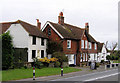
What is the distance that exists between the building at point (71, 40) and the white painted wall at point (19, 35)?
6.18m

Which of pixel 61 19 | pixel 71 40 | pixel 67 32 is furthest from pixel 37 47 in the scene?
pixel 61 19

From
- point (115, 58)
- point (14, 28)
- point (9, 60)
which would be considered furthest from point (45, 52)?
point (115, 58)

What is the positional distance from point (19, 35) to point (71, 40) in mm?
9761

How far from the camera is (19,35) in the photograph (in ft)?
91.9

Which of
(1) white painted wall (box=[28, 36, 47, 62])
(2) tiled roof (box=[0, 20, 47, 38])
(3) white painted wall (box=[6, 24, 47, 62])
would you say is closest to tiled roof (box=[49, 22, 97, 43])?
(2) tiled roof (box=[0, 20, 47, 38])

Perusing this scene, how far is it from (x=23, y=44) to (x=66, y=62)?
719 centimetres

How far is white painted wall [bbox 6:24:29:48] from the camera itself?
90.2 ft

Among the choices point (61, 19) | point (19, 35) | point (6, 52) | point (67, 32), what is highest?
point (61, 19)

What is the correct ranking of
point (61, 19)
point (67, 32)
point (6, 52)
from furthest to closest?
point (61, 19) → point (67, 32) → point (6, 52)

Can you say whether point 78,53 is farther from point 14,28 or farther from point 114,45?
point 114,45

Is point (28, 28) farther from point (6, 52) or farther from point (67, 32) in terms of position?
point (6, 52)

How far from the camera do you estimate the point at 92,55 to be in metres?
41.7

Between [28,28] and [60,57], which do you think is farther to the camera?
[28,28]

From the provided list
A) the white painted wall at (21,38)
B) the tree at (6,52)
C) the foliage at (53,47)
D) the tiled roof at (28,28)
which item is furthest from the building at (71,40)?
the tree at (6,52)
